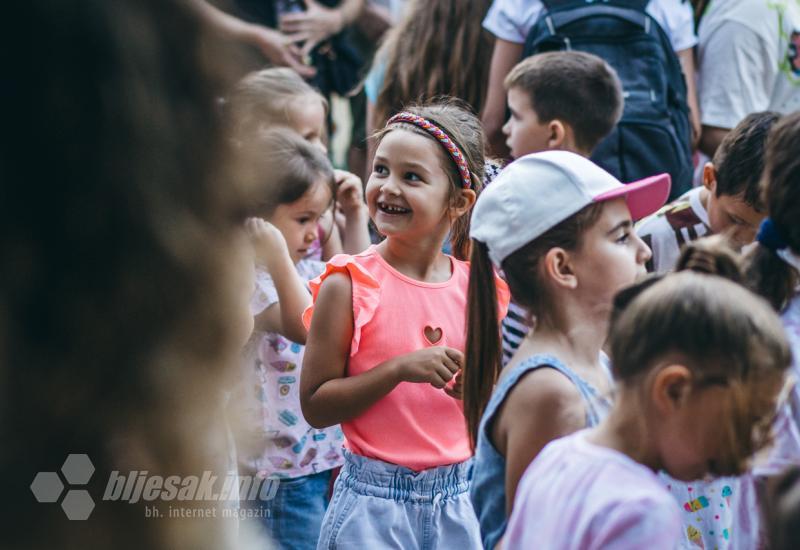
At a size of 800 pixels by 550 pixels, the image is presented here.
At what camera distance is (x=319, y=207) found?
12.2 feet

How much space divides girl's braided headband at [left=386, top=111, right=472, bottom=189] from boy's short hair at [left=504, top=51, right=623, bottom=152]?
0.96m

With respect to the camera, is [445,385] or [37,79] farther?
[445,385]

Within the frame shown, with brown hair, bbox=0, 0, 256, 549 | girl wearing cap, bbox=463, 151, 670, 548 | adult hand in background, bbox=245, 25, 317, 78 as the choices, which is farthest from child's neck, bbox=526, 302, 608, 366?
adult hand in background, bbox=245, 25, 317, 78

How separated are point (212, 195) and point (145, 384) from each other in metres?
0.14

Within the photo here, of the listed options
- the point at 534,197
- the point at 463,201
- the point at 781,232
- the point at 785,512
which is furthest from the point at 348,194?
the point at 785,512

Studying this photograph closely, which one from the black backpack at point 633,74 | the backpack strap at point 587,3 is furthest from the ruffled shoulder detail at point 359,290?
the backpack strap at point 587,3

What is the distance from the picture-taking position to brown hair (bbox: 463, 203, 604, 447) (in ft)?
7.93

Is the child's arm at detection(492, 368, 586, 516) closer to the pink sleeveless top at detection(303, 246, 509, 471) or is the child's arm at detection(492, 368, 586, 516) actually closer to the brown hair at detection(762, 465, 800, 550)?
the pink sleeveless top at detection(303, 246, 509, 471)

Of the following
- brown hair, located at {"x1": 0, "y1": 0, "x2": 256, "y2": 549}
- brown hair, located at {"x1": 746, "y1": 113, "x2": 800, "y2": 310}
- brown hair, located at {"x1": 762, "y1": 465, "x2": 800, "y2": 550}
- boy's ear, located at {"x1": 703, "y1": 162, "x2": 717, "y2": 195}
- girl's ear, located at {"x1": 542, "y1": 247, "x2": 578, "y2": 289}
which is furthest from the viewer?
boy's ear, located at {"x1": 703, "y1": 162, "x2": 717, "y2": 195}

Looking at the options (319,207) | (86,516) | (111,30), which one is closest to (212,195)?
(111,30)

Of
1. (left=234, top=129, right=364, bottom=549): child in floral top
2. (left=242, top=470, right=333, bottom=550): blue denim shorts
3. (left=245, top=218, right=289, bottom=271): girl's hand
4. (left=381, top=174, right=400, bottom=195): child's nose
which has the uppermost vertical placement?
(left=381, top=174, right=400, bottom=195): child's nose

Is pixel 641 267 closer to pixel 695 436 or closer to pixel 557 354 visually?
pixel 557 354

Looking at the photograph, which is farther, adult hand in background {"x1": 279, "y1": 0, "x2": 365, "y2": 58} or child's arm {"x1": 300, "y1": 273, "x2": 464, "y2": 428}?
adult hand in background {"x1": 279, "y1": 0, "x2": 365, "y2": 58}

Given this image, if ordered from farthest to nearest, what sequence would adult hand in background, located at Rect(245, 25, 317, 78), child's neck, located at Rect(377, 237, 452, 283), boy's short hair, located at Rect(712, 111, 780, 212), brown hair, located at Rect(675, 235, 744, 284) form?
adult hand in background, located at Rect(245, 25, 317, 78), boy's short hair, located at Rect(712, 111, 780, 212), child's neck, located at Rect(377, 237, 452, 283), brown hair, located at Rect(675, 235, 744, 284)
